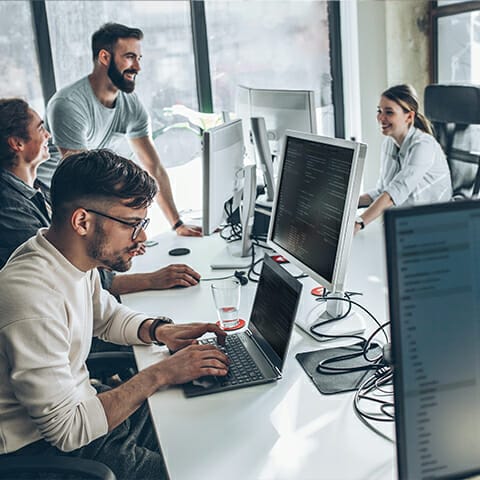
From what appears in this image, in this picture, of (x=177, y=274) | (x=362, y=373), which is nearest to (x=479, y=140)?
(x=177, y=274)

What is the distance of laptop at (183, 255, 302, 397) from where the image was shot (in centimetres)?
140

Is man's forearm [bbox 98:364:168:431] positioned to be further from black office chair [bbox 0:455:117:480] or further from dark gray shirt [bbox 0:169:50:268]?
dark gray shirt [bbox 0:169:50:268]

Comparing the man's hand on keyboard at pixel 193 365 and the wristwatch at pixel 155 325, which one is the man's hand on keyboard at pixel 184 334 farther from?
the man's hand on keyboard at pixel 193 365

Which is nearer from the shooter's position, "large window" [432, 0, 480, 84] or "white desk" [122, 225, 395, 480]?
"white desk" [122, 225, 395, 480]

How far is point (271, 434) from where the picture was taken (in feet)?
4.00

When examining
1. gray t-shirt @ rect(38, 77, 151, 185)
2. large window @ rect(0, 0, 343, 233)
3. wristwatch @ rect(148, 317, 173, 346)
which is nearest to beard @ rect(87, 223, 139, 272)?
wristwatch @ rect(148, 317, 173, 346)

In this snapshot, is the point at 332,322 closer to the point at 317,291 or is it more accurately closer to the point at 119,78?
the point at 317,291

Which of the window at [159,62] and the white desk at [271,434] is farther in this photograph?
the window at [159,62]

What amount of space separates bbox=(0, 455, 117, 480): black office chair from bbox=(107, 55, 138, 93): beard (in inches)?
86.4

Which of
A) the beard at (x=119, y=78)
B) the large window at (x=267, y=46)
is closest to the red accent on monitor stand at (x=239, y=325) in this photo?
the beard at (x=119, y=78)

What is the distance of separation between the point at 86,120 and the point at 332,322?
6.04 ft

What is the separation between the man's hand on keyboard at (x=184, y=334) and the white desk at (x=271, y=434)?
5 centimetres

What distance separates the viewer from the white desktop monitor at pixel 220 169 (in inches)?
86.5

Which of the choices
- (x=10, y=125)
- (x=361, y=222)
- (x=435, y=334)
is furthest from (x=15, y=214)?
(x=435, y=334)
